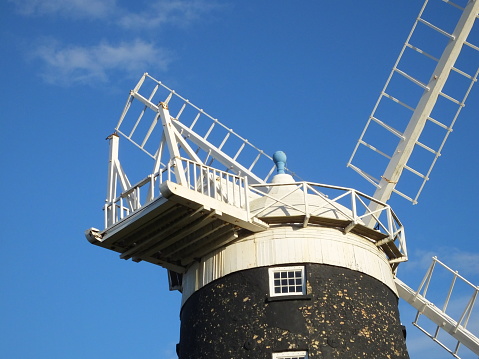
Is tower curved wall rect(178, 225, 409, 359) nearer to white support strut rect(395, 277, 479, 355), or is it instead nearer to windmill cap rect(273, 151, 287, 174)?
windmill cap rect(273, 151, 287, 174)

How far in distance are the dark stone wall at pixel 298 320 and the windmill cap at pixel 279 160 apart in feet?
14.9

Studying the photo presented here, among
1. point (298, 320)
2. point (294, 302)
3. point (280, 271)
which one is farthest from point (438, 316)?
point (298, 320)

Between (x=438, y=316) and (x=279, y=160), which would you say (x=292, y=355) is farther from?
(x=438, y=316)

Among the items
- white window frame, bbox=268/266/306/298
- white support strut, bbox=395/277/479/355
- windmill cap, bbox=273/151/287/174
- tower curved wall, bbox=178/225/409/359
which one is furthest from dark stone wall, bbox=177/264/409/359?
white support strut, bbox=395/277/479/355

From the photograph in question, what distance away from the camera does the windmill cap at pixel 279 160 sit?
1102 inches

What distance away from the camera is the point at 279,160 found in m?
28.2

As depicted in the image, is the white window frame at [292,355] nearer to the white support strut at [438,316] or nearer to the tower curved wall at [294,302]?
the tower curved wall at [294,302]

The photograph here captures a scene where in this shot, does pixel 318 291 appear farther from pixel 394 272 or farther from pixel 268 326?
pixel 394 272

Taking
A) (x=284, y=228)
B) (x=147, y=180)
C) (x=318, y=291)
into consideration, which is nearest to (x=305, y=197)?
(x=284, y=228)

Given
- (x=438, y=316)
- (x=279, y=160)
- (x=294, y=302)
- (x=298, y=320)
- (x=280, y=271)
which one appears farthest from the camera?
(x=438, y=316)

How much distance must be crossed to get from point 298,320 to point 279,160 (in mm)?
6247

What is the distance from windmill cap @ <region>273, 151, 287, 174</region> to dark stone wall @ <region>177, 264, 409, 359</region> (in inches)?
178

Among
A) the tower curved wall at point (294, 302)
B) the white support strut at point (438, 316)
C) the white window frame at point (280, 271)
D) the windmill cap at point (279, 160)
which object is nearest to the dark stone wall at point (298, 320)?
the tower curved wall at point (294, 302)

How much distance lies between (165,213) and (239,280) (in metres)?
2.70
